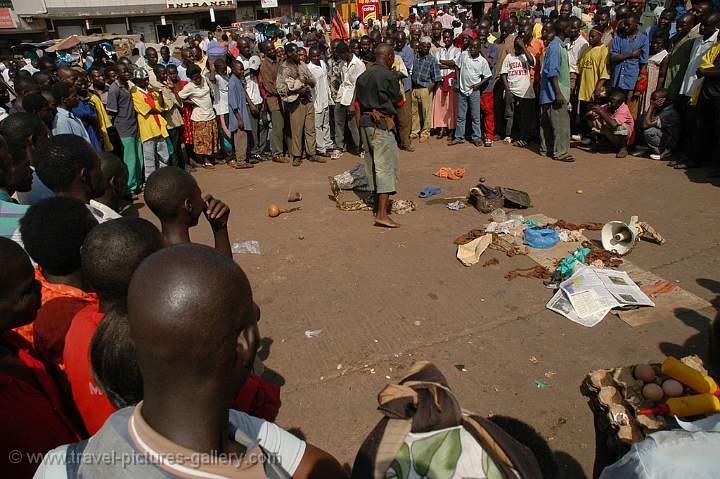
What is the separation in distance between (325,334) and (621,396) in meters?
2.38

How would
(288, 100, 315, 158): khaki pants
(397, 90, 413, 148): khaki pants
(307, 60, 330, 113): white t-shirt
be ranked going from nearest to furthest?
(288, 100, 315, 158): khaki pants < (307, 60, 330, 113): white t-shirt < (397, 90, 413, 148): khaki pants

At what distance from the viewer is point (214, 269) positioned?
3.64 ft

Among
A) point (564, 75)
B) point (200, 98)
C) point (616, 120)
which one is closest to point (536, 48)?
point (564, 75)

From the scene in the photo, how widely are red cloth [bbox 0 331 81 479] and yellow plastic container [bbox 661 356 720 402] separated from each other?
2.45 metres

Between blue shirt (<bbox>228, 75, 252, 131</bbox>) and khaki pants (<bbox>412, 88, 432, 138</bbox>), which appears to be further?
khaki pants (<bbox>412, 88, 432, 138</bbox>)

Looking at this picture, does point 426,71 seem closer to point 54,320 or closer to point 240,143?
point 240,143

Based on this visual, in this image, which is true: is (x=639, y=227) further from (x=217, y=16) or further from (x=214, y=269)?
(x=217, y=16)

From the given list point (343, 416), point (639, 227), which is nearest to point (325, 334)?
point (343, 416)

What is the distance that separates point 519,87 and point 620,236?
181 inches

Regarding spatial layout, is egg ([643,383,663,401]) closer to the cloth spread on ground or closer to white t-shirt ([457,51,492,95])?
the cloth spread on ground

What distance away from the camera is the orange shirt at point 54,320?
201 cm

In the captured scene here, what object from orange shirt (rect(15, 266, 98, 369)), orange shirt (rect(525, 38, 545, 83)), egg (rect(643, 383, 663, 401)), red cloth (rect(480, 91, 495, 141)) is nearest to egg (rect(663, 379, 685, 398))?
egg (rect(643, 383, 663, 401))

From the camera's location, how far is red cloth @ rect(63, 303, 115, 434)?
1.73 metres

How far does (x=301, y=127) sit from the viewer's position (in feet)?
29.9
